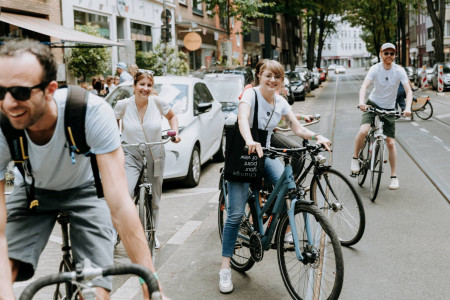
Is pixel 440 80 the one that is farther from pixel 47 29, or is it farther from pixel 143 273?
pixel 143 273

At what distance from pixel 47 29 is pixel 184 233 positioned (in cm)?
904

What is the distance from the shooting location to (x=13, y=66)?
6.84 feet

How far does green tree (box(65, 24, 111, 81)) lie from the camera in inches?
631

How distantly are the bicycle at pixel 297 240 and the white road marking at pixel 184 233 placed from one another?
1.55m

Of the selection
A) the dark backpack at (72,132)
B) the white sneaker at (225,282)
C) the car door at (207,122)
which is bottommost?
the white sneaker at (225,282)

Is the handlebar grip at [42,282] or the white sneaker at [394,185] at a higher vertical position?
the handlebar grip at [42,282]

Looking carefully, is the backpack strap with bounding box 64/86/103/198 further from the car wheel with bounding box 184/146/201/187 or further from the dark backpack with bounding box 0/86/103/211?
the car wheel with bounding box 184/146/201/187

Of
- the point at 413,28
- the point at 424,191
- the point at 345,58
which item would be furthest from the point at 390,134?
the point at 345,58

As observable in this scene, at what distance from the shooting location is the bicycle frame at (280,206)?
3.96 metres

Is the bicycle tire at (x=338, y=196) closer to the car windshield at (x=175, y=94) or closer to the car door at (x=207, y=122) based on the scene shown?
the car door at (x=207, y=122)

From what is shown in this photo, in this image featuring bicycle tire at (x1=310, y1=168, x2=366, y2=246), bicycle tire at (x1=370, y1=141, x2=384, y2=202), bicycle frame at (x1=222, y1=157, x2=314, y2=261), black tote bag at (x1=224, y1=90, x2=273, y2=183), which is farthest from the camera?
bicycle tire at (x1=370, y1=141, x2=384, y2=202)

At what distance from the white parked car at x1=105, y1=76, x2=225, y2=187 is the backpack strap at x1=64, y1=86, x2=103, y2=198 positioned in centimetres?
577

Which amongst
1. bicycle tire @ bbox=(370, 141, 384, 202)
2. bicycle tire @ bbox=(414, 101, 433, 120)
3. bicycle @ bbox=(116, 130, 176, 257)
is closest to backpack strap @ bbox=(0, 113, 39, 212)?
bicycle @ bbox=(116, 130, 176, 257)

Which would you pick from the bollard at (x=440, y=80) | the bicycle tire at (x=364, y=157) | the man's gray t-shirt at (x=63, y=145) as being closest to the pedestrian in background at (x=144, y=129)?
the man's gray t-shirt at (x=63, y=145)
